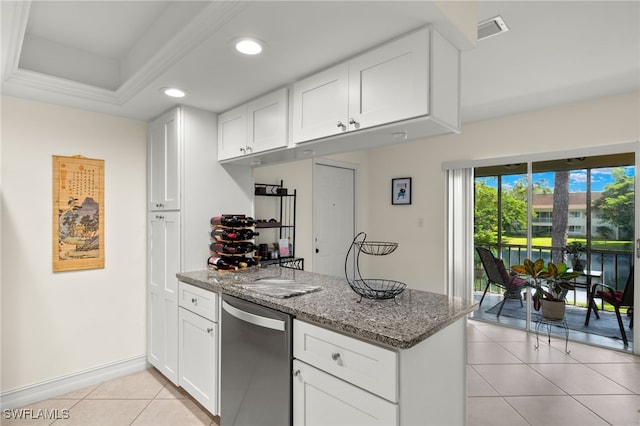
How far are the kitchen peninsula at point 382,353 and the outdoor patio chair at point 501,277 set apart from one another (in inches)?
102

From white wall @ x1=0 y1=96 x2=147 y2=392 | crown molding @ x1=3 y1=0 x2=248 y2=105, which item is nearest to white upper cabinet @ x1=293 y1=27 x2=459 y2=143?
crown molding @ x1=3 y1=0 x2=248 y2=105

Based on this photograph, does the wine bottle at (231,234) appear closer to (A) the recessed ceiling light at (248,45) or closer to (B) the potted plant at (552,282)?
(A) the recessed ceiling light at (248,45)

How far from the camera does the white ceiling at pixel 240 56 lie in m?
1.49

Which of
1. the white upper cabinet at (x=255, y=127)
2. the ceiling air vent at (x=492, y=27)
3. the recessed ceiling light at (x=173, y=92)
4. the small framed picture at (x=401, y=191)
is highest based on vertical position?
the ceiling air vent at (x=492, y=27)

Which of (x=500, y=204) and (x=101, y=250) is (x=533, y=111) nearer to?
(x=500, y=204)

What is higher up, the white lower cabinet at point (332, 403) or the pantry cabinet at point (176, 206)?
the pantry cabinet at point (176, 206)

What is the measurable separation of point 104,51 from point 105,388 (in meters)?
2.60

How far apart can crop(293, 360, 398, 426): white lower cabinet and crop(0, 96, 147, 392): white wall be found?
6.74ft

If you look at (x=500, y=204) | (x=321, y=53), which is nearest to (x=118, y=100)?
(x=321, y=53)

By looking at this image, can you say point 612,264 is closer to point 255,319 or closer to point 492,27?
point 492,27

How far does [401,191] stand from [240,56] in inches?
137

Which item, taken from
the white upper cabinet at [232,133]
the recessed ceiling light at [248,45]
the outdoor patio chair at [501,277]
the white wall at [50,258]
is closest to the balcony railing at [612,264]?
the outdoor patio chair at [501,277]

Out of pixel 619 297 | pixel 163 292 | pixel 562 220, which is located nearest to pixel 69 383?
pixel 163 292

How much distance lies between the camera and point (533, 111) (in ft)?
12.0
